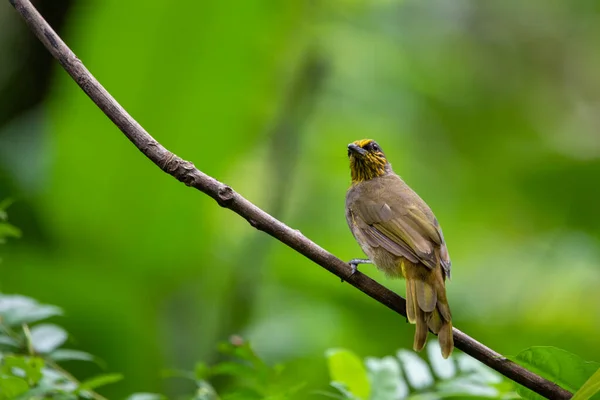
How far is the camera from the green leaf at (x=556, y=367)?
4.71 feet

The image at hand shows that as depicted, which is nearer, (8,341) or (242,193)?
(8,341)

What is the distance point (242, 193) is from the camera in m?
4.22

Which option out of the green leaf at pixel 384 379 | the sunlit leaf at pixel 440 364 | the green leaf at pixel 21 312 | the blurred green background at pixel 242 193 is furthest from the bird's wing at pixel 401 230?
the green leaf at pixel 21 312

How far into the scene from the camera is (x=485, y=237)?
183 inches

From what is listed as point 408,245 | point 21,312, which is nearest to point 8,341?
point 21,312

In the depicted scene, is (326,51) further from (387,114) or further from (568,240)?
(568,240)

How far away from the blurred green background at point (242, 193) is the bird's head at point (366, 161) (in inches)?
14.0

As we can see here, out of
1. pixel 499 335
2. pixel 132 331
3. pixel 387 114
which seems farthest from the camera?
pixel 387 114

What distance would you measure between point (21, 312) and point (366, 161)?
5.83 ft

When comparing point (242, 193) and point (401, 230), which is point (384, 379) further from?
point (242, 193)

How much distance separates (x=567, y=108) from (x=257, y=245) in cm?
313

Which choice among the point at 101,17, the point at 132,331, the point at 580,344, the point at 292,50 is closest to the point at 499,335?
the point at 580,344

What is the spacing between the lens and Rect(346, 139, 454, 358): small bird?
7.22ft

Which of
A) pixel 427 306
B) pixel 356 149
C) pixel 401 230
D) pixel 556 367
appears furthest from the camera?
pixel 356 149
